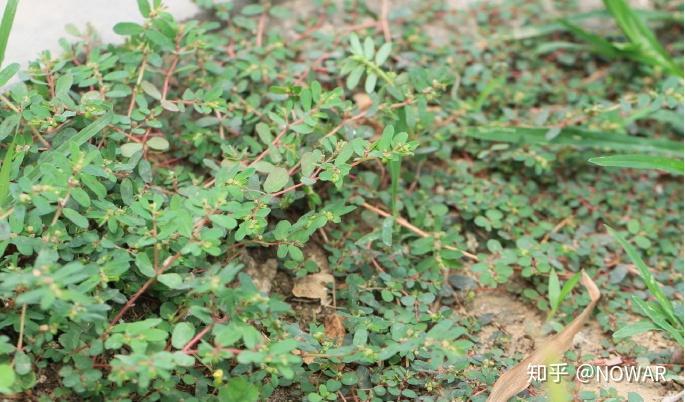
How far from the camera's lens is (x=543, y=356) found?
2.30 metres

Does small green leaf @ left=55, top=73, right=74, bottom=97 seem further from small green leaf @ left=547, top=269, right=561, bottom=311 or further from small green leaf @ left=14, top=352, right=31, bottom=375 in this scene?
small green leaf @ left=547, top=269, right=561, bottom=311

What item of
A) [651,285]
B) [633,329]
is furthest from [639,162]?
[633,329]

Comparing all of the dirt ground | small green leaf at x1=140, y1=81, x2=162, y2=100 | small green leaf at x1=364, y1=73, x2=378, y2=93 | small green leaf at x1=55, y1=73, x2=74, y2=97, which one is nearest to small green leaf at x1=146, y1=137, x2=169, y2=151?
small green leaf at x1=140, y1=81, x2=162, y2=100

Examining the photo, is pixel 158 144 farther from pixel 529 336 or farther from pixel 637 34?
pixel 637 34

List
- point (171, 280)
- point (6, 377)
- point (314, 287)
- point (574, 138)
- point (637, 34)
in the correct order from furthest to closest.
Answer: point (637, 34), point (574, 138), point (314, 287), point (171, 280), point (6, 377)

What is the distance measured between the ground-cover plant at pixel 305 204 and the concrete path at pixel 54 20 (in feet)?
0.30

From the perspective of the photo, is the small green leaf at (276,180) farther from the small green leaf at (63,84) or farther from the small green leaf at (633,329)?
the small green leaf at (633,329)

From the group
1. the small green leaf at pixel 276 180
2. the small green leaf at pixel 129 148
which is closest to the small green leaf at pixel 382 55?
the small green leaf at pixel 276 180

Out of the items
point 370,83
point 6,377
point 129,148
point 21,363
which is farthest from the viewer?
point 370,83

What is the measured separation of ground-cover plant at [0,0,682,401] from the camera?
1977mm

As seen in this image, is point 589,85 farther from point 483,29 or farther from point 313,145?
point 313,145

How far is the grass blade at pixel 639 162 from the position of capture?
7.95 feet

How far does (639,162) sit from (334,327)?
42.8 inches

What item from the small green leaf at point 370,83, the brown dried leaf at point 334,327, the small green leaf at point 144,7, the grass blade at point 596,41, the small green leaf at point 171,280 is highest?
the small green leaf at point 144,7
